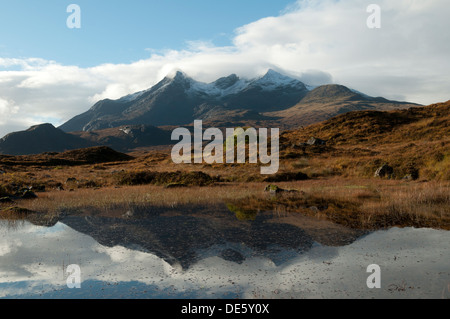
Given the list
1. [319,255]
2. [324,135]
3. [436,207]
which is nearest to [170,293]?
[319,255]

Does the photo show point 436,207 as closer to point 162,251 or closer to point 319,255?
point 319,255

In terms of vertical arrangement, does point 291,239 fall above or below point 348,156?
below

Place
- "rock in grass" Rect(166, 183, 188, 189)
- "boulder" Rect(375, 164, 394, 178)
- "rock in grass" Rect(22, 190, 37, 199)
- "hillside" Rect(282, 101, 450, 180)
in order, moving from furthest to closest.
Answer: "boulder" Rect(375, 164, 394, 178) → "hillside" Rect(282, 101, 450, 180) → "rock in grass" Rect(166, 183, 188, 189) → "rock in grass" Rect(22, 190, 37, 199)

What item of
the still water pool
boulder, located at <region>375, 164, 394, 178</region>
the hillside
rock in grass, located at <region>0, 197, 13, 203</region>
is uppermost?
the hillside

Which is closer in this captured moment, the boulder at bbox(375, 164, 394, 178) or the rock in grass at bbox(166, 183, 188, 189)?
the rock in grass at bbox(166, 183, 188, 189)

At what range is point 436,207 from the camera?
53.0ft

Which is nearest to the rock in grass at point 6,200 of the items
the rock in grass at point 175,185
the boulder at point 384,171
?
the rock in grass at point 175,185

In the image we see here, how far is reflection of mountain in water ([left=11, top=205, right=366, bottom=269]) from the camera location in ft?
33.9

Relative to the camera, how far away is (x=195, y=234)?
12.5 m

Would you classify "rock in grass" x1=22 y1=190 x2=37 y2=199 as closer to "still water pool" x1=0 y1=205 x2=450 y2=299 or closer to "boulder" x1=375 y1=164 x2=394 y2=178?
"still water pool" x1=0 y1=205 x2=450 y2=299

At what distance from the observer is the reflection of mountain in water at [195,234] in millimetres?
10320

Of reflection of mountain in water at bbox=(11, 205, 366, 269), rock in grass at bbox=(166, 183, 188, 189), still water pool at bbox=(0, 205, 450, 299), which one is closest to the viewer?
still water pool at bbox=(0, 205, 450, 299)

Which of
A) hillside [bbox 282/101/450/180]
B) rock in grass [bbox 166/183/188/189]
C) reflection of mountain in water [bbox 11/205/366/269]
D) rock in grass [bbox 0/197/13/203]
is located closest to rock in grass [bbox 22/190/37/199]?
rock in grass [bbox 0/197/13/203]
